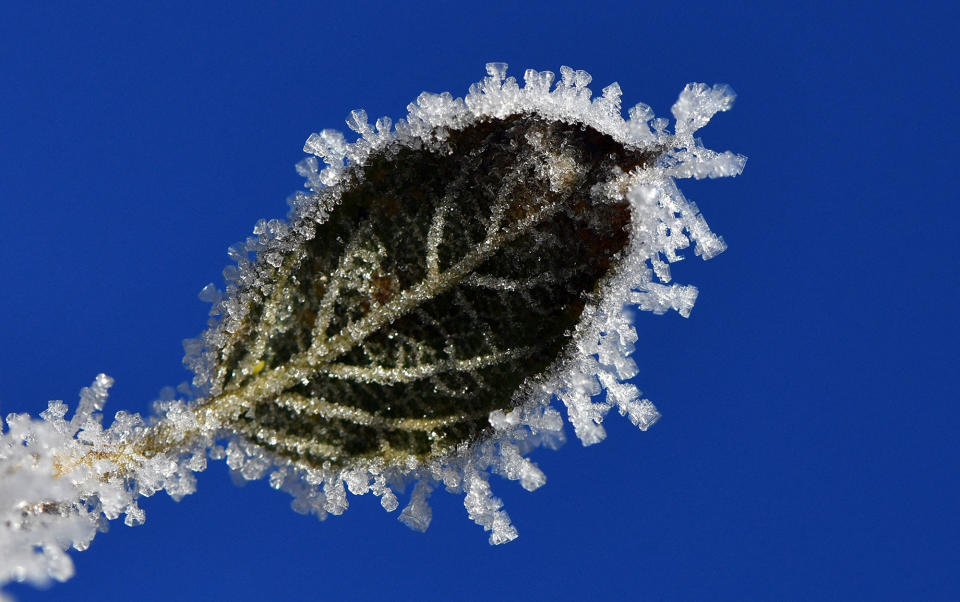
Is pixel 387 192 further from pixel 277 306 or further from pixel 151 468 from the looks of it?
pixel 151 468

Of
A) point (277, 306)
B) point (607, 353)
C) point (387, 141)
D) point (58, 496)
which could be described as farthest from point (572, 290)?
point (58, 496)

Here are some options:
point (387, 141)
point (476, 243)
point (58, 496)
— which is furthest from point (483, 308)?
point (58, 496)

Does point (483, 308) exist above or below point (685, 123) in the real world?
below

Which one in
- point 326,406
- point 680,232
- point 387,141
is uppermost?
point 387,141
